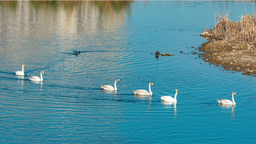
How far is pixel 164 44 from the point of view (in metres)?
60.3

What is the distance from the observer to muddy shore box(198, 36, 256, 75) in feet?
142

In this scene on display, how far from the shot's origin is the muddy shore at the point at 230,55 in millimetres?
43312

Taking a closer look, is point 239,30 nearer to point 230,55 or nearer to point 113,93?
point 230,55

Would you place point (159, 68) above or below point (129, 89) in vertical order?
above

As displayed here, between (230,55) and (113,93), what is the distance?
22923mm

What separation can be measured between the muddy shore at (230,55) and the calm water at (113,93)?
198 centimetres

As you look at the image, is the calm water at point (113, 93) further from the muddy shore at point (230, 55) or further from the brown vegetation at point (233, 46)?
the brown vegetation at point (233, 46)

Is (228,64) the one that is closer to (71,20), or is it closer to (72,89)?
(72,89)

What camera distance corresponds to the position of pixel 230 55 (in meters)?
49.1

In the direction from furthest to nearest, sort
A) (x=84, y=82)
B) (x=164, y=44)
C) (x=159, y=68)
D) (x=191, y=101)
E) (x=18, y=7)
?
(x=18, y=7)
(x=164, y=44)
(x=159, y=68)
(x=84, y=82)
(x=191, y=101)

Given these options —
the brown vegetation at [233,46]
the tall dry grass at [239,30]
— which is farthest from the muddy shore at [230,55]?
the tall dry grass at [239,30]

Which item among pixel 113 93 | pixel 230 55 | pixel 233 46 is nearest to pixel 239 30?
pixel 233 46

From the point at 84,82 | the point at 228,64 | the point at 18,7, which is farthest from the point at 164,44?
the point at 18,7

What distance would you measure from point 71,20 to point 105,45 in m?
28.6
